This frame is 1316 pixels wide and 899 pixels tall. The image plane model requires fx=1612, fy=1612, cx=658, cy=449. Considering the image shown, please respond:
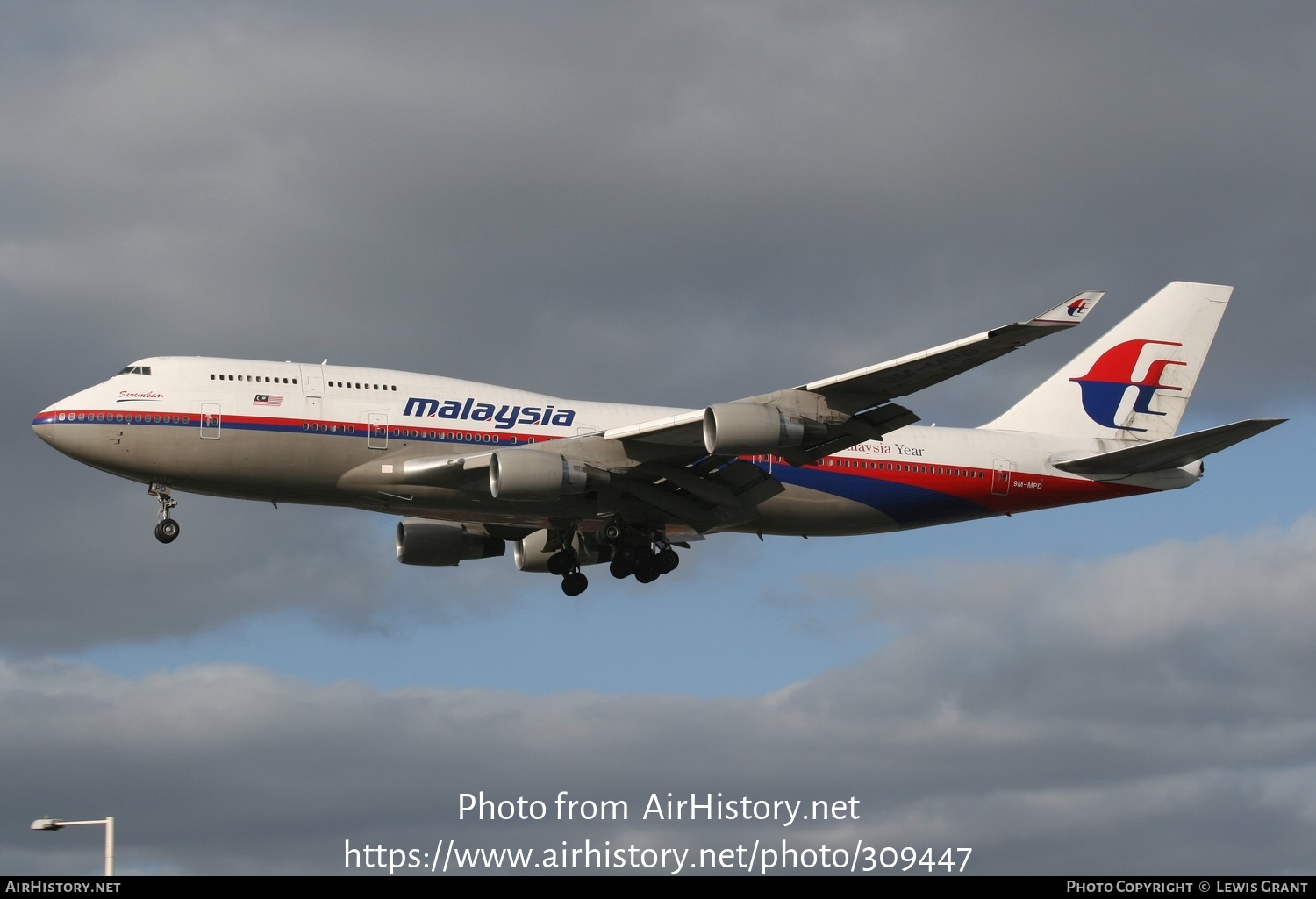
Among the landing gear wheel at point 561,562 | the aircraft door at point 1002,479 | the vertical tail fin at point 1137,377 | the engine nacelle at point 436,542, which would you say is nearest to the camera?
the landing gear wheel at point 561,562

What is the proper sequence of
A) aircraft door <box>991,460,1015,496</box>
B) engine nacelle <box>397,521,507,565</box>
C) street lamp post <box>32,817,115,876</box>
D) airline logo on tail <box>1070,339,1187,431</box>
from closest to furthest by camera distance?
1. street lamp post <box>32,817,115,876</box>
2. aircraft door <box>991,460,1015,496</box>
3. engine nacelle <box>397,521,507,565</box>
4. airline logo on tail <box>1070,339,1187,431</box>

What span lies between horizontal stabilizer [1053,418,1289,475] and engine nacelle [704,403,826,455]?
1229 centimetres

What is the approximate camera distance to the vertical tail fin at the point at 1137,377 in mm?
55156

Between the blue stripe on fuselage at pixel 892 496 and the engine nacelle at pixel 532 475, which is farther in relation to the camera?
the blue stripe on fuselage at pixel 892 496

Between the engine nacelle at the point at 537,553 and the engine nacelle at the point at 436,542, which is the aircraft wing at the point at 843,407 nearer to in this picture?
the engine nacelle at the point at 537,553

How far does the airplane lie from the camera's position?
1732 inches

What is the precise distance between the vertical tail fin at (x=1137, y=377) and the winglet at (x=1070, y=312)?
16.3 metres

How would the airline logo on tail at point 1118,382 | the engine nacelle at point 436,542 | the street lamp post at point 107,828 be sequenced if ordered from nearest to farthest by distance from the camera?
the street lamp post at point 107,828 → the engine nacelle at point 436,542 → the airline logo on tail at point 1118,382

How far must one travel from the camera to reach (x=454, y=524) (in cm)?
5331

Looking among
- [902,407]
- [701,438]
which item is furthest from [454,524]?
[902,407]

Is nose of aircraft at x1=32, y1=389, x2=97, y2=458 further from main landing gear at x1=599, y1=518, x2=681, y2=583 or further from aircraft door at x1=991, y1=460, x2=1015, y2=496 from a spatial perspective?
aircraft door at x1=991, y1=460, x2=1015, y2=496

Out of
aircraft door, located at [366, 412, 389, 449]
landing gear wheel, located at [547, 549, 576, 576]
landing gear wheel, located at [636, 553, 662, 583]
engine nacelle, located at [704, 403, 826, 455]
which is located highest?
aircraft door, located at [366, 412, 389, 449]

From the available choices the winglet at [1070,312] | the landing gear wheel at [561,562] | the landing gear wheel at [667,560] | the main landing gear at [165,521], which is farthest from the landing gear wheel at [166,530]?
the winglet at [1070,312]

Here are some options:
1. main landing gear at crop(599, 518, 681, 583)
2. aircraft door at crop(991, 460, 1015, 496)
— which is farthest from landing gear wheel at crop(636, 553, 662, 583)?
aircraft door at crop(991, 460, 1015, 496)
